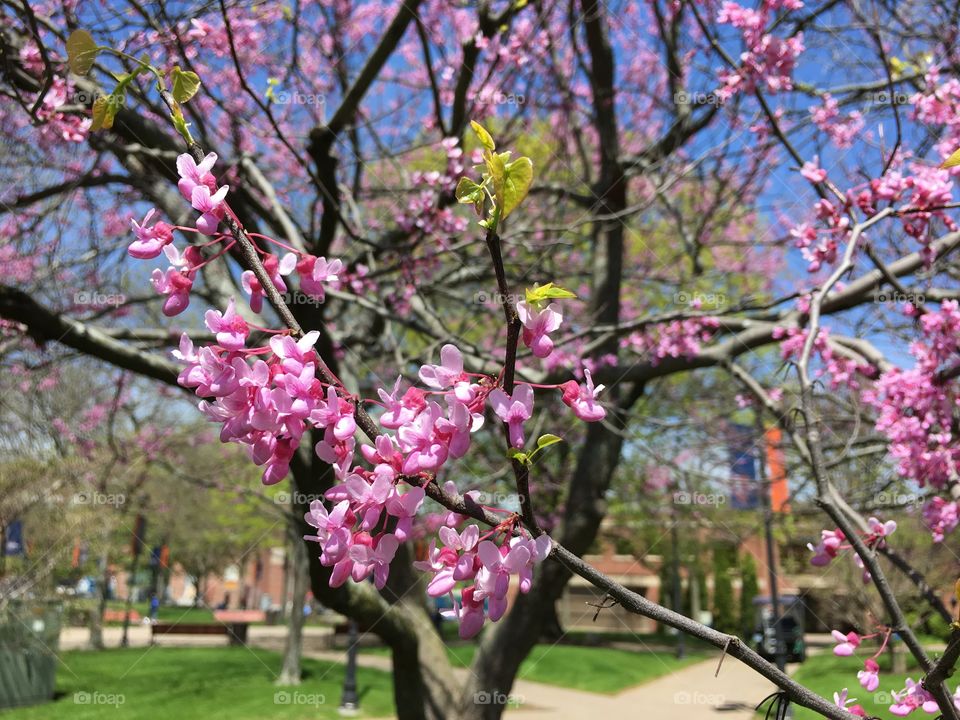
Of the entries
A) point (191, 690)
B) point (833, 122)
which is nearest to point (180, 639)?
point (191, 690)

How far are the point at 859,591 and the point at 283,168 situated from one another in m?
11.0

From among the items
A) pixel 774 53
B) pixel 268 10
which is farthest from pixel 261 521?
pixel 774 53

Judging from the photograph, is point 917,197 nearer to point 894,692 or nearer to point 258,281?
point 894,692

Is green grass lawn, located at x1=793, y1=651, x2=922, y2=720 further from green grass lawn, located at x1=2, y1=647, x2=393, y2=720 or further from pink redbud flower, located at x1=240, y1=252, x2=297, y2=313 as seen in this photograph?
pink redbud flower, located at x1=240, y1=252, x2=297, y2=313

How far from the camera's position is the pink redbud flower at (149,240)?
1.00 m

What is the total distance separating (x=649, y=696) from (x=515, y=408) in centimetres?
1276

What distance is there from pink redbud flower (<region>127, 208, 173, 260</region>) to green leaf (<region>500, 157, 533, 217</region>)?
1.58 feet

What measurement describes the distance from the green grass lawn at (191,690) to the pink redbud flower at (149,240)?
6.43 m

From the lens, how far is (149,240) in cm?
102

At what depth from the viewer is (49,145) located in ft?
16.7

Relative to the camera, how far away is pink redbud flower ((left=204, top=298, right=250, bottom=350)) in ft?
2.93

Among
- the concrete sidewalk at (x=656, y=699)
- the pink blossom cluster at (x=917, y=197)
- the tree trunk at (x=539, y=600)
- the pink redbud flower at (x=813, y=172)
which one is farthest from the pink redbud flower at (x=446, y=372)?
the concrete sidewalk at (x=656, y=699)

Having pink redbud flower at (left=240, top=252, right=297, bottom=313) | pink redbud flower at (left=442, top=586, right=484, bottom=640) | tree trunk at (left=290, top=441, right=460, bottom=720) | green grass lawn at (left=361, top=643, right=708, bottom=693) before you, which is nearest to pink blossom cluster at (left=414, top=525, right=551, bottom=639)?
pink redbud flower at (left=442, top=586, right=484, bottom=640)

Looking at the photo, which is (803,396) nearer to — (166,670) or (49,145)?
(49,145)
